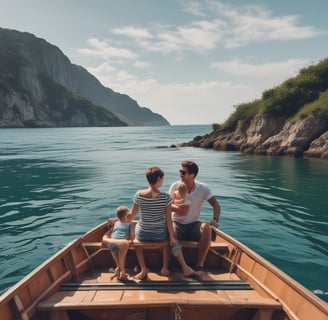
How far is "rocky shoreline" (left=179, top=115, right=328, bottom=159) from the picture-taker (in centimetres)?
3512

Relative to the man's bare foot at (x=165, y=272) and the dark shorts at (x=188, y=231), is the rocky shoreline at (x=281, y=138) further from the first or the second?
the man's bare foot at (x=165, y=272)

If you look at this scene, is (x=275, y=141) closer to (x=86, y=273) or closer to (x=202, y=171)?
(x=202, y=171)

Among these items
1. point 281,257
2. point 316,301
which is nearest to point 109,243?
point 316,301

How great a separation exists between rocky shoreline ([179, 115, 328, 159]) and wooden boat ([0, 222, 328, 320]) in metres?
30.7

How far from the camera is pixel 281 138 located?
129 ft

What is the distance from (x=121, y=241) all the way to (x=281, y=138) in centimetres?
3671

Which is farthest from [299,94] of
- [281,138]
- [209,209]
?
[209,209]

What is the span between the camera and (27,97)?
561 feet

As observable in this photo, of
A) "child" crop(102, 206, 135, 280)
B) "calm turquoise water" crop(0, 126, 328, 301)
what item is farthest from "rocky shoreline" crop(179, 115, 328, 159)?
"child" crop(102, 206, 135, 280)

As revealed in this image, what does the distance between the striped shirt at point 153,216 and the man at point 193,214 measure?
2.20ft

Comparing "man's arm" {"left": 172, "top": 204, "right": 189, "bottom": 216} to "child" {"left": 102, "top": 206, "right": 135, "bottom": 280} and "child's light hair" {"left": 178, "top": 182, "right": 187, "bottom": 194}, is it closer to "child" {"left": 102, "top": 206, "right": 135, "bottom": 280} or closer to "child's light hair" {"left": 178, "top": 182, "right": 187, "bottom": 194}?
"child's light hair" {"left": 178, "top": 182, "right": 187, "bottom": 194}

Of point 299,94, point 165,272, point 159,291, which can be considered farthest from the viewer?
point 299,94

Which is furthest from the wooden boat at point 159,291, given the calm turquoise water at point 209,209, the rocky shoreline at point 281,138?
the rocky shoreline at point 281,138

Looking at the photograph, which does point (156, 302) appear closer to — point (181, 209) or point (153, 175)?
point (153, 175)
